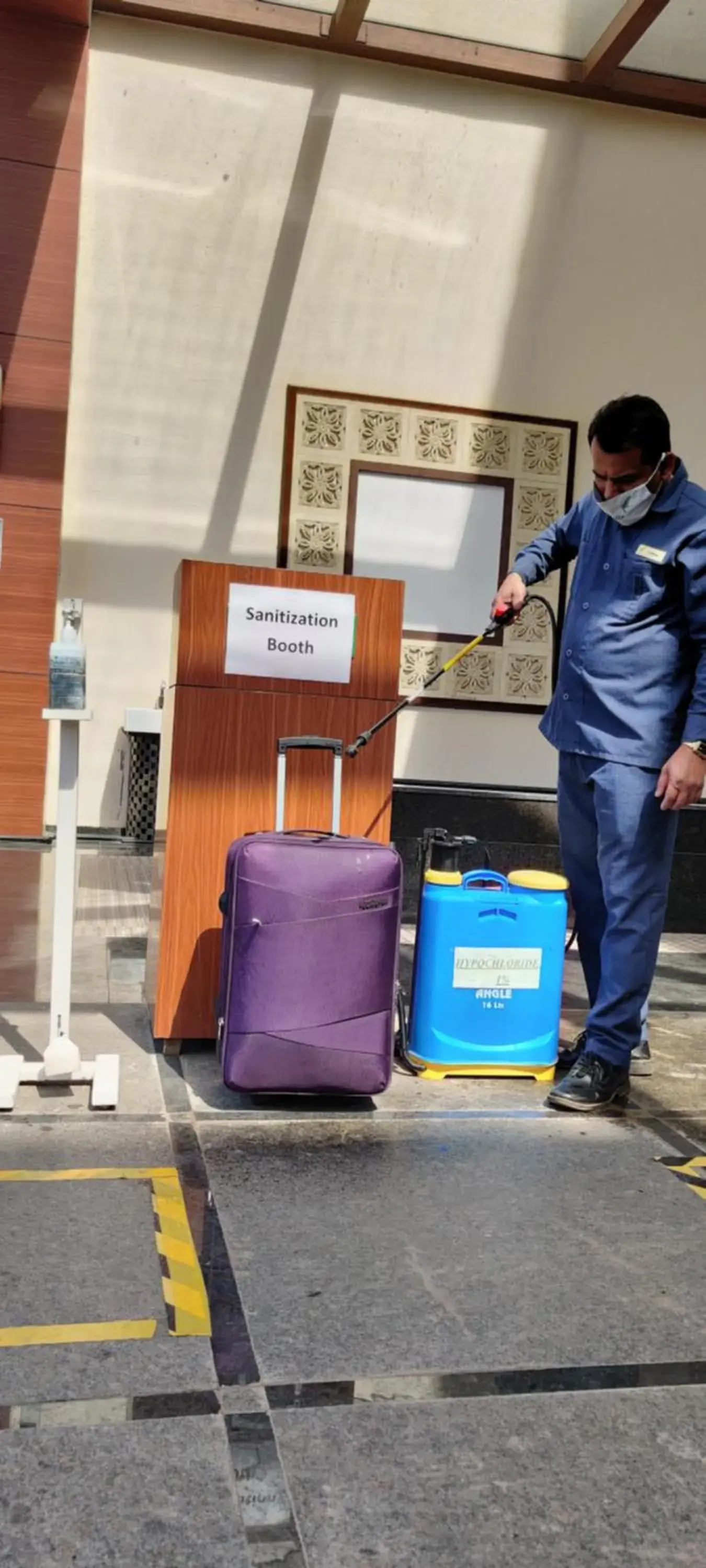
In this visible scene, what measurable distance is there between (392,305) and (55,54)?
207cm

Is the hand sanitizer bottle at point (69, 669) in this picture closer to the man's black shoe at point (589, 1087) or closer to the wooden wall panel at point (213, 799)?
the wooden wall panel at point (213, 799)

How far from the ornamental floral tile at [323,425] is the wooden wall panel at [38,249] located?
4.23 feet

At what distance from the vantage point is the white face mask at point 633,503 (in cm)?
240

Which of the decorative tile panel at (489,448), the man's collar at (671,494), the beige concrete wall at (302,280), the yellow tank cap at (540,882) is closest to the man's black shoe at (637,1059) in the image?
the yellow tank cap at (540,882)

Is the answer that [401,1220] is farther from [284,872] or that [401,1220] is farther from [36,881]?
[36,881]

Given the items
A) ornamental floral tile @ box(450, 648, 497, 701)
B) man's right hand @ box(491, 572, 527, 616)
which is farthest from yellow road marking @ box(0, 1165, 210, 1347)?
ornamental floral tile @ box(450, 648, 497, 701)

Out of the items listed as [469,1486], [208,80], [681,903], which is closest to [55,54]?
[208,80]

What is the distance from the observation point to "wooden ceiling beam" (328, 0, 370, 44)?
214 inches

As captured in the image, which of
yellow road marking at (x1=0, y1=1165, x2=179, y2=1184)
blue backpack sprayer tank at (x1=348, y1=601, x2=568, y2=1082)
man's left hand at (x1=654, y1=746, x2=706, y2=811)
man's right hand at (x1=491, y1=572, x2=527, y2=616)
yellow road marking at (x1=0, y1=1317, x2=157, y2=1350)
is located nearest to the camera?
yellow road marking at (x1=0, y1=1317, x2=157, y2=1350)

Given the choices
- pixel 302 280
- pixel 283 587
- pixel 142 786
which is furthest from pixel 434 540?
pixel 283 587

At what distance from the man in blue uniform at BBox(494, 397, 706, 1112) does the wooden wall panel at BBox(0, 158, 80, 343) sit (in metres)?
4.31

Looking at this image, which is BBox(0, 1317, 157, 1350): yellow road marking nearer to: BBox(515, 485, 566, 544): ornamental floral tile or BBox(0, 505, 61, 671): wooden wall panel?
BBox(0, 505, 61, 671): wooden wall panel

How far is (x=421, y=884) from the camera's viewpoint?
8.45 ft

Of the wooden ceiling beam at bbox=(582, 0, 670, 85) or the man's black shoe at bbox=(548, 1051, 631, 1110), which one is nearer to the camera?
the man's black shoe at bbox=(548, 1051, 631, 1110)
